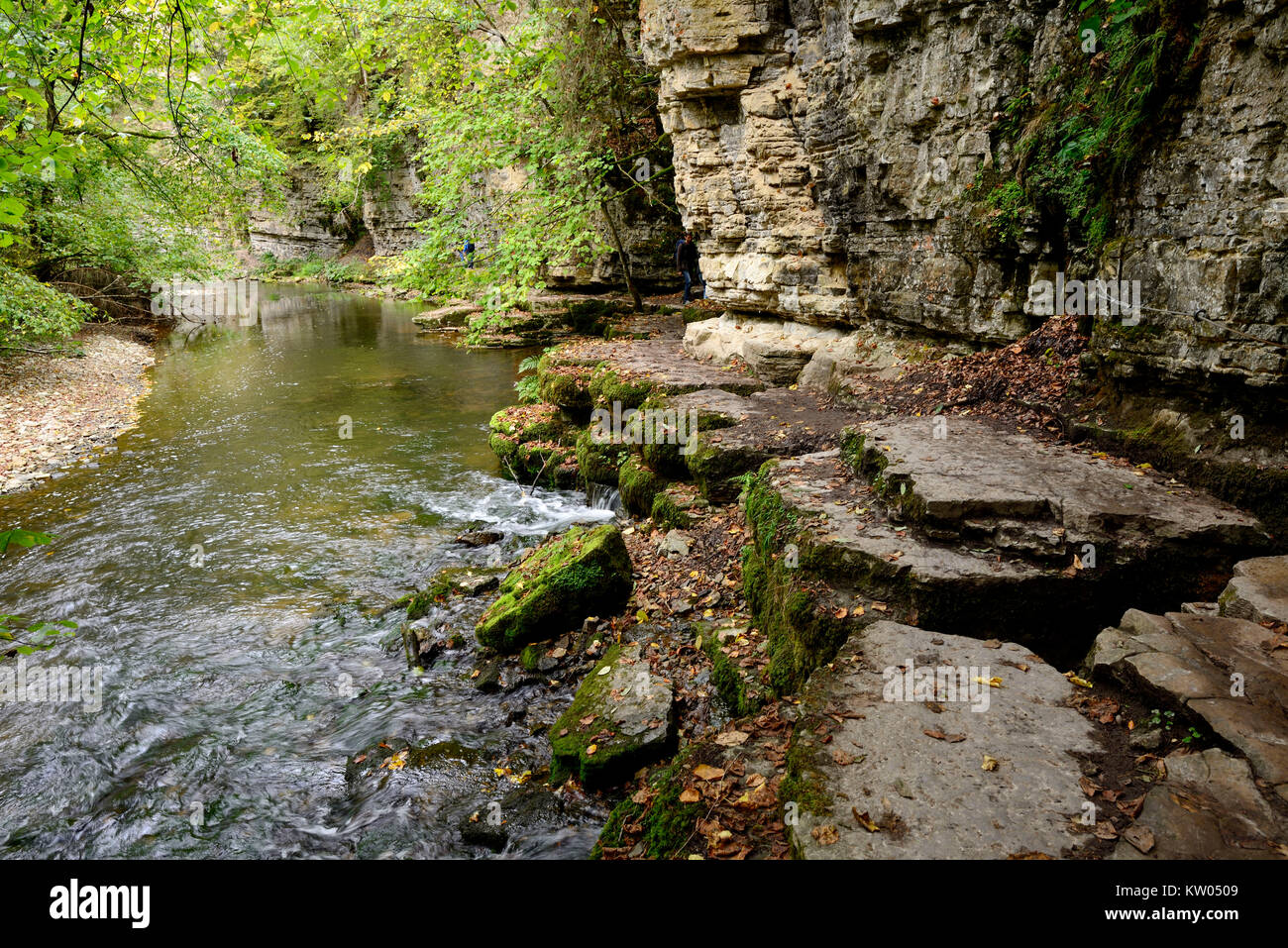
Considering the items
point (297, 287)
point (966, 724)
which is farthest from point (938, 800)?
point (297, 287)

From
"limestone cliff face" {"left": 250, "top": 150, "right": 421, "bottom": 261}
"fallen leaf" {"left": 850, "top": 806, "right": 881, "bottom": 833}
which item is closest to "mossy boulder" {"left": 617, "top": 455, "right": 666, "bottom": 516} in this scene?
"fallen leaf" {"left": 850, "top": 806, "right": 881, "bottom": 833}

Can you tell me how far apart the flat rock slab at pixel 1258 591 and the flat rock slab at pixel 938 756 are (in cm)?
130

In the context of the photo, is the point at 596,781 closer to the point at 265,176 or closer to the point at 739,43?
the point at 739,43

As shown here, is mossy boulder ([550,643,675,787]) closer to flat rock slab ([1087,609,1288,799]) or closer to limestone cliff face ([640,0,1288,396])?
flat rock slab ([1087,609,1288,799])

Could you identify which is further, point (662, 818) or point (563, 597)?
point (563, 597)

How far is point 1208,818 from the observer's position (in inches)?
112

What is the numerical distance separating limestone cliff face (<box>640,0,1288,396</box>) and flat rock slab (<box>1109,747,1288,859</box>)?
3.26 m

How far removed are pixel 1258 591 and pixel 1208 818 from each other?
82.1 inches

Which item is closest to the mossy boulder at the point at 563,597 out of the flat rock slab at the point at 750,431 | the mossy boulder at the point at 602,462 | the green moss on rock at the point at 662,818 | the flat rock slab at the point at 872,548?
the flat rock slab at the point at 750,431

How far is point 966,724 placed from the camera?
354 centimetres

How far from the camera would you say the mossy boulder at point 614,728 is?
4789 mm

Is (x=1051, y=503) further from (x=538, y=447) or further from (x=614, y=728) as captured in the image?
(x=538, y=447)

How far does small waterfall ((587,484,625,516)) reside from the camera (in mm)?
10258

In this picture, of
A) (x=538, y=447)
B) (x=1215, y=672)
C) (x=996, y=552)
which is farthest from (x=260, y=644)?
(x=1215, y=672)
